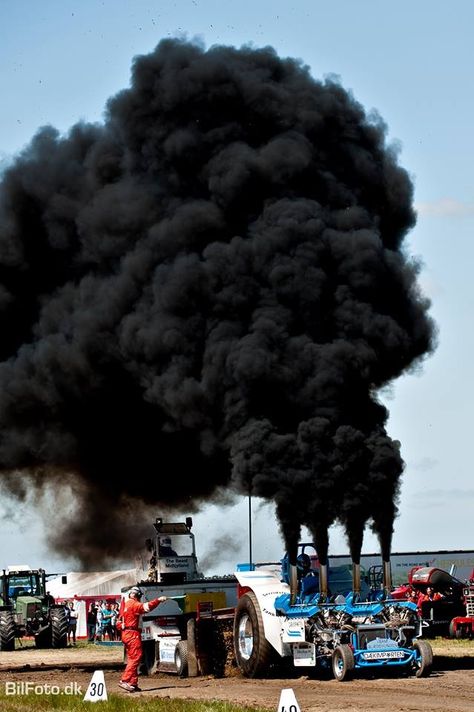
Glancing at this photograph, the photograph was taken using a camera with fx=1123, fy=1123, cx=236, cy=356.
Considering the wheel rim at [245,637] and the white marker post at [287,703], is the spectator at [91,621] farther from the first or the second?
the white marker post at [287,703]

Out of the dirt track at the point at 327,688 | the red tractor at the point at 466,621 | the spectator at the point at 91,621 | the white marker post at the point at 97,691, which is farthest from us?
the spectator at the point at 91,621

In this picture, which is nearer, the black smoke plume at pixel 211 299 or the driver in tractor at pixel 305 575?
the driver in tractor at pixel 305 575

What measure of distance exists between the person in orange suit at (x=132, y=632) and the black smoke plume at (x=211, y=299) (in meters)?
4.15

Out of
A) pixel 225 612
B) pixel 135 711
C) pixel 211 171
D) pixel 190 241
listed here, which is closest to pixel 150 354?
pixel 190 241

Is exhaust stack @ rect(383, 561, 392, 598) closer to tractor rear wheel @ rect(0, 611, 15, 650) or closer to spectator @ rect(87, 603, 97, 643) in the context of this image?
tractor rear wheel @ rect(0, 611, 15, 650)

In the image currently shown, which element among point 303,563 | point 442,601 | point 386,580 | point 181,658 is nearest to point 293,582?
point 303,563

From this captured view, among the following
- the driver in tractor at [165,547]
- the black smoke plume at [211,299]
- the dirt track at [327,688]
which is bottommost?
the dirt track at [327,688]

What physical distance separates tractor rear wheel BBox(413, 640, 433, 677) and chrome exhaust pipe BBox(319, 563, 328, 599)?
2.13 metres

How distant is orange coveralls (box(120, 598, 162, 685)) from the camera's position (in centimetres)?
2169

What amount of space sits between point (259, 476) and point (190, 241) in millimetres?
8402

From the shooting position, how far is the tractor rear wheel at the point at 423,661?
22375 mm

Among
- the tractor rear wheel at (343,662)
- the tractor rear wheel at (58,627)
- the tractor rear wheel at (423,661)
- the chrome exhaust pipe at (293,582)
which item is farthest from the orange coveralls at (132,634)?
the tractor rear wheel at (58,627)

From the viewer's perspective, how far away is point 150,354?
30.8 m

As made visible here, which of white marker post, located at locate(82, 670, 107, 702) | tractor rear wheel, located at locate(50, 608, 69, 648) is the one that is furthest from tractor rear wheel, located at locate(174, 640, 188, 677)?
tractor rear wheel, located at locate(50, 608, 69, 648)
